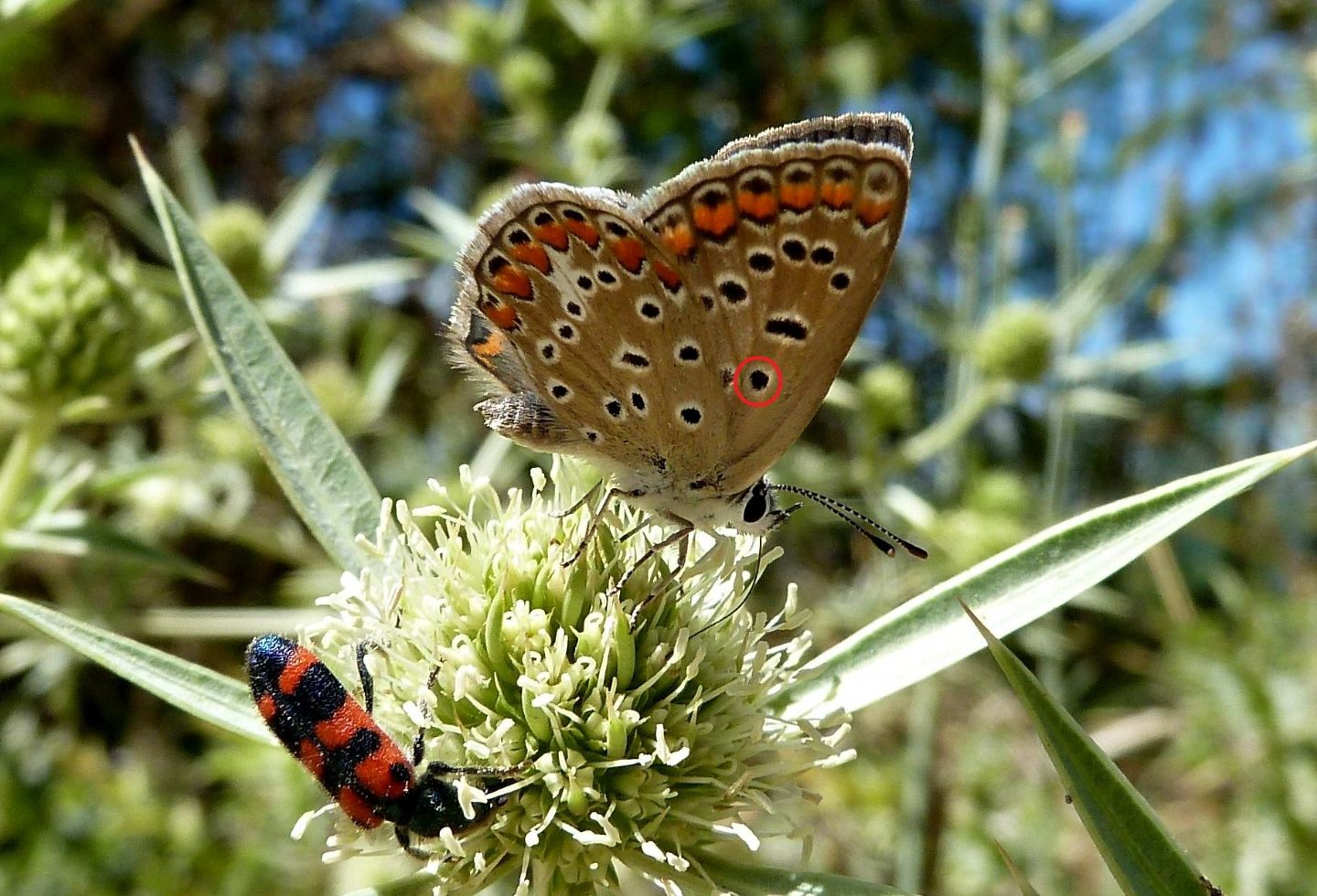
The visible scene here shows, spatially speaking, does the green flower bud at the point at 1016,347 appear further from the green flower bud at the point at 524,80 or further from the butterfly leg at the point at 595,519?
the butterfly leg at the point at 595,519

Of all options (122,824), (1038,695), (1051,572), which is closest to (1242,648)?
(1051,572)

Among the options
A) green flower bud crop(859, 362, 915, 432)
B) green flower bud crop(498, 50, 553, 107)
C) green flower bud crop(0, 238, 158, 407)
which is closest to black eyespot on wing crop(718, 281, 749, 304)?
green flower bud crop(0, 238, 158, 407)

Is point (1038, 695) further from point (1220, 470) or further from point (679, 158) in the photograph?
point (679, 158)

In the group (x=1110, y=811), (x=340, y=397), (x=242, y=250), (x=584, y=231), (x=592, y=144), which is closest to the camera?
(x=1110, y=811)

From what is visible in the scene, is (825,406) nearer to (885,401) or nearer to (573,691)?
(885,401)

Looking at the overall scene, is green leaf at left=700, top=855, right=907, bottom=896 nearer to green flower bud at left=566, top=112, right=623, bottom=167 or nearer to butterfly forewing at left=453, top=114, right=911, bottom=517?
butterfly forewing at left=453, top=114, right=911, bottom=517

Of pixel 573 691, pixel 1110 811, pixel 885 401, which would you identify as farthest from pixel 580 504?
pixel 885 401
